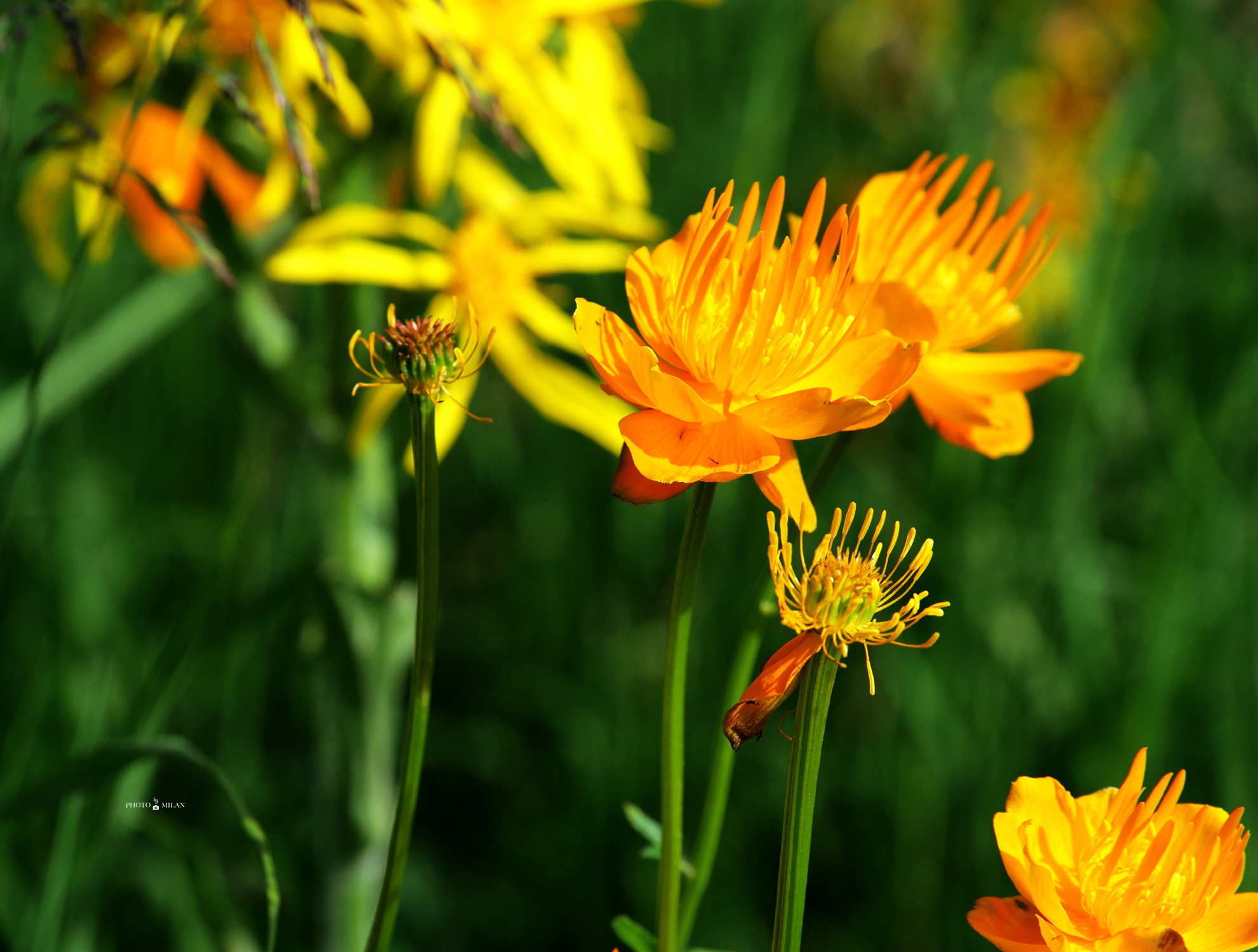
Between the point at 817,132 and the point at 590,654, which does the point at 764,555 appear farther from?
the point at 817,132

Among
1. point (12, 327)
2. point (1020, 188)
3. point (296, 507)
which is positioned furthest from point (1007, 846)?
point (1020, 188)

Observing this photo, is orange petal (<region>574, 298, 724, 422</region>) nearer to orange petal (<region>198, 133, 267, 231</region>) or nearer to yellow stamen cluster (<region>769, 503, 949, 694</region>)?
yellow stamen cluster (<region>769, 503, 949, 694</region>)

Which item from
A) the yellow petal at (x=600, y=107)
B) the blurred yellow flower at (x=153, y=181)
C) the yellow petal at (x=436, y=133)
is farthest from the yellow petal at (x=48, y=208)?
the yellow petal at (x=600, y=107)

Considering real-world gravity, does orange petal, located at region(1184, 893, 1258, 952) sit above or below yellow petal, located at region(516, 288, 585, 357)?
below

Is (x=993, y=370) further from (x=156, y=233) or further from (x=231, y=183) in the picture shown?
(x=156, y=233)

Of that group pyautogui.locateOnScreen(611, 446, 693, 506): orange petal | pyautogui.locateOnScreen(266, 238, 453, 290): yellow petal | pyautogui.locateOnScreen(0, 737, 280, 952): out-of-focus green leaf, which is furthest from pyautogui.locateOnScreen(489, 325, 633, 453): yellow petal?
pyautogui.locateOnScreen(611, 446, 693, 506): orange petal

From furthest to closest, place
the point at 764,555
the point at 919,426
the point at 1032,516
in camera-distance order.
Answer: the point at 919,426
the point at 1032,516
the point at 764,555

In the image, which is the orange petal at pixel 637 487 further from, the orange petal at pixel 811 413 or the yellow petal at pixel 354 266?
the yellow petal at pixel 354 266
